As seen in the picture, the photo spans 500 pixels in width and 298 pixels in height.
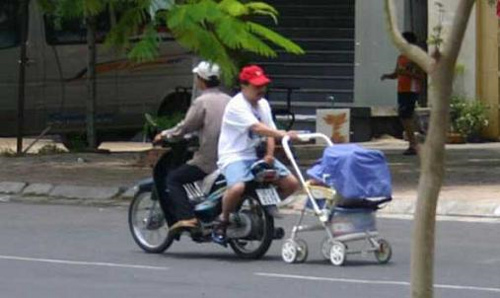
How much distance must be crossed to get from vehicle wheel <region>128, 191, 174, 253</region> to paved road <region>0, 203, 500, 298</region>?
0.15 m

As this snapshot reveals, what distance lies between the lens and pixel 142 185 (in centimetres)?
1224

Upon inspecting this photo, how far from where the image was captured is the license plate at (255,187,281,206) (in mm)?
11359

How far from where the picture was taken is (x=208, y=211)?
11.8m

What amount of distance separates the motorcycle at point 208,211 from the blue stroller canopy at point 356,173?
582 mm

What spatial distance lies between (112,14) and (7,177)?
3.19 meters

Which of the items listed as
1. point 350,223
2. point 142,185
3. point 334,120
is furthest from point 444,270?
point 334,120

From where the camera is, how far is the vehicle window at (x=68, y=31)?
2123 centimetres

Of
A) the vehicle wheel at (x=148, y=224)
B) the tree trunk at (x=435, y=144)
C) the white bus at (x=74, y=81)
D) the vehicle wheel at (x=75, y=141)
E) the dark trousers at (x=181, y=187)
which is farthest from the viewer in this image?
the vehicle wheel at (x=75, y=141)

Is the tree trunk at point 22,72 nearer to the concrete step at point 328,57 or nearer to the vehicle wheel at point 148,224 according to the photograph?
the concrete step at point 328,57

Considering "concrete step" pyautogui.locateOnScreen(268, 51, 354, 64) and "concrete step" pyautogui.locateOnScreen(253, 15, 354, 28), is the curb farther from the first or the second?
"concrete step" pyautogui.locateOnScreen(253, 15, 354, 28)

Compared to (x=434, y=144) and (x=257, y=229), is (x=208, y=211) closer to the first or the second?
(x=257, y=229)

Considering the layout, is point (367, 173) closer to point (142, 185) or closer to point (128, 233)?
point (142, 185)

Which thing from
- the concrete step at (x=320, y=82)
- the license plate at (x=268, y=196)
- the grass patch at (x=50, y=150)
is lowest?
the grass patch at (x=50, y=150)

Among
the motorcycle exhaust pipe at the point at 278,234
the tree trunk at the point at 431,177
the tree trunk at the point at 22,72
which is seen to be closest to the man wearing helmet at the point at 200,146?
the motorcycle exhaust pipe at the point at 278,234
